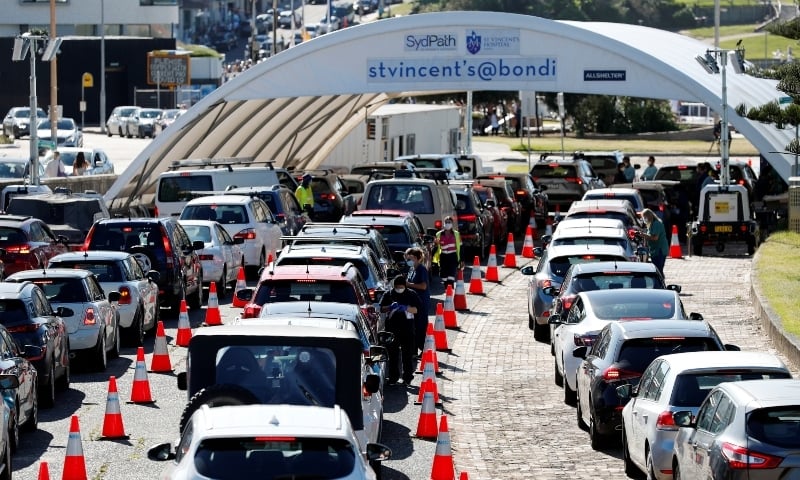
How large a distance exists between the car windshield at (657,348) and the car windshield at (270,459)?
6555mm

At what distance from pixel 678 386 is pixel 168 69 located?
80.3 m

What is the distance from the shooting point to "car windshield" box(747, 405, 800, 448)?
11.6 meters

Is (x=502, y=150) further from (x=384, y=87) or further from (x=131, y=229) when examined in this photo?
(x=131, y=229)

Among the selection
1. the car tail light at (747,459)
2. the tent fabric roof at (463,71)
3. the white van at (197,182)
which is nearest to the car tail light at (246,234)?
the white van at (197,182)

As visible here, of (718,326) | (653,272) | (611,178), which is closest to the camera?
(653,272)

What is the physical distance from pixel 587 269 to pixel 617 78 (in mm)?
18300

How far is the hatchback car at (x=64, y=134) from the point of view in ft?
232

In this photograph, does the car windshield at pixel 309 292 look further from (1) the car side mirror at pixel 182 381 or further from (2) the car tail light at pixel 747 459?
(2) the car tail light at pixel 747 459

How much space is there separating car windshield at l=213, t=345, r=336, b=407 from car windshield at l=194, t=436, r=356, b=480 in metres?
3.17

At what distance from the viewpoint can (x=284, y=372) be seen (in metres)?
13.3

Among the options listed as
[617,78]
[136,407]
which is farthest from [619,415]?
[617,78]

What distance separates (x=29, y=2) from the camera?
99375 mm

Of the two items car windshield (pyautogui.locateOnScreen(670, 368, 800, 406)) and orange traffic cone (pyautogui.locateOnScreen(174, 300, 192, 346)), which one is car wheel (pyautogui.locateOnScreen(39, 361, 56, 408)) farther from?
car windshield (pyautogui.locateOnScreen(670, 368, 800, 406))

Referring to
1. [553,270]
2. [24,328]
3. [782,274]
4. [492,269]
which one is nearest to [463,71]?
[492,269]
